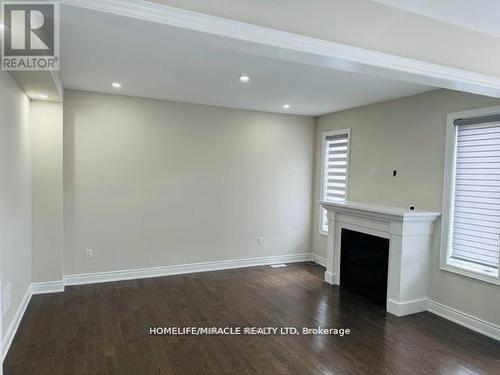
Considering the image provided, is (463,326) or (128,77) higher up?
(128,77)

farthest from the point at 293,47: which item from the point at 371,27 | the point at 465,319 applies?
the point at 465,319

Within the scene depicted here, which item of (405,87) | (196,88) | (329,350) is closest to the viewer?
(329,350)

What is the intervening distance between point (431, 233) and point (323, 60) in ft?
9.55

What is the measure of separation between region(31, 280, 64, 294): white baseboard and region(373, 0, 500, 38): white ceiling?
4.66 metres

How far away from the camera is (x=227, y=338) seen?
3.23 m

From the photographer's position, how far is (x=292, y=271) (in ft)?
18.0

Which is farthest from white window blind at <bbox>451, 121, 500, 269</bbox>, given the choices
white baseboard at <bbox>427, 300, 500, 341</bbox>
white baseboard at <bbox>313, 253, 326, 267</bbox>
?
white baseboard at <bbox>313, 253, 326, 267</bbox>

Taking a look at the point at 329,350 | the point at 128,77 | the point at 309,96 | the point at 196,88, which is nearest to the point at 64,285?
the point at 128,77

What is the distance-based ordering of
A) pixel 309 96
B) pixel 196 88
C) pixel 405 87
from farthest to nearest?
pixel 309 96
pixel 196 88
pixel 405 87

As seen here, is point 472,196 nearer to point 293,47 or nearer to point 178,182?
point 293,47

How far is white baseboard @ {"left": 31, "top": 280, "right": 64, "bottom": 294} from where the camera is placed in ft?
13.8

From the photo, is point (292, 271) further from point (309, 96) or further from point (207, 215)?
point (309, 96)

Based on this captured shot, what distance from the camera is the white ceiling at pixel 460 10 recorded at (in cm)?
210

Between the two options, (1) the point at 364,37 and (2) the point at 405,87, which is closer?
(1) the point at 364,37
